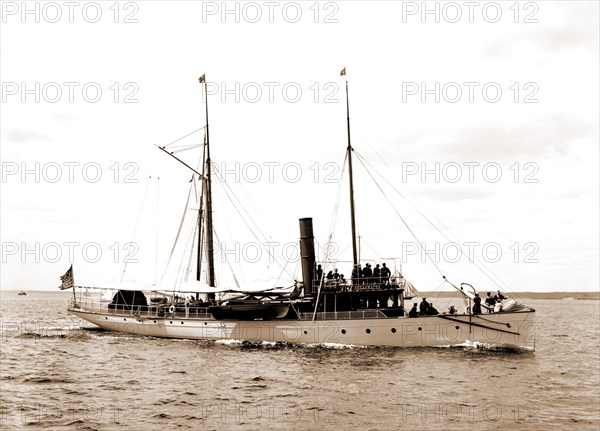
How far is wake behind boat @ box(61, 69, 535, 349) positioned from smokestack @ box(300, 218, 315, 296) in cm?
7

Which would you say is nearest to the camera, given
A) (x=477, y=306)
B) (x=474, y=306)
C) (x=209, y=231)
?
(x=477, y=306)

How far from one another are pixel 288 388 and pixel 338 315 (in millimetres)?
11626

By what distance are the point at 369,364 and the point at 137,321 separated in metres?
21.8

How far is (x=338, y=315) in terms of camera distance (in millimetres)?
34938

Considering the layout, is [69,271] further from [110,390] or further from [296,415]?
[296,415]

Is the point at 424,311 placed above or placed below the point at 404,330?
above

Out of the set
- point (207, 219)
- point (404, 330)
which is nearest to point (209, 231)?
point (207, 219)

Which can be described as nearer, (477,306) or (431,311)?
(477,306)

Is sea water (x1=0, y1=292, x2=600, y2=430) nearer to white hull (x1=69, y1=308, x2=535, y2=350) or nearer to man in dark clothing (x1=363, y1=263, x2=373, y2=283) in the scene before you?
white hull (x1=69, y1=308, x2=535, y2=350)

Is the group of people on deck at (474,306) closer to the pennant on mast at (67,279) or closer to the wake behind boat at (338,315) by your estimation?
the wake behind boat at (338,315)

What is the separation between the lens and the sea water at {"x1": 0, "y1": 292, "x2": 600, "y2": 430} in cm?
1897

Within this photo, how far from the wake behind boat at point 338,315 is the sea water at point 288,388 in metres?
1.04

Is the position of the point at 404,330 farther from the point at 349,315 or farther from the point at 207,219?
the point at 207,219

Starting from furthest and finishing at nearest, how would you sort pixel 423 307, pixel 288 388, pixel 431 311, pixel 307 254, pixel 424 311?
1. pixel 307 254
2. pixel 431 311
3. pixel 424 311
4. pixel 423 307
5. pixel 288 388
